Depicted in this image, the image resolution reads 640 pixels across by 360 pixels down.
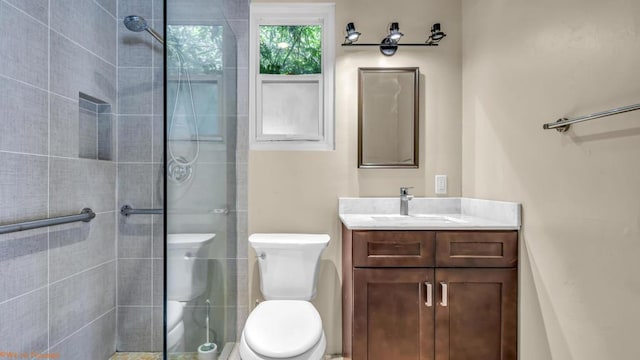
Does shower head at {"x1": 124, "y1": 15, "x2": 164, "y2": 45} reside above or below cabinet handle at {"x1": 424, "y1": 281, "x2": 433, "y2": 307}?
above

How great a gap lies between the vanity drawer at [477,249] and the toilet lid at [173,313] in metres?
1.16

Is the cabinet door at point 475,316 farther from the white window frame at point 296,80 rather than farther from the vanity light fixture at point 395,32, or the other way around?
the vanity light fixture at point 395,32

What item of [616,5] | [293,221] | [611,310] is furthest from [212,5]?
[611,310]

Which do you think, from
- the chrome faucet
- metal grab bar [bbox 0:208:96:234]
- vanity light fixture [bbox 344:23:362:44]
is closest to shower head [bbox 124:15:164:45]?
metal grab bar [bbox 0:208:96:234]

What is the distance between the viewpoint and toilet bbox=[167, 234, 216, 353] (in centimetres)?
115

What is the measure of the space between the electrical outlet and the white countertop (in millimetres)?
52

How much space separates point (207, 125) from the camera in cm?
151

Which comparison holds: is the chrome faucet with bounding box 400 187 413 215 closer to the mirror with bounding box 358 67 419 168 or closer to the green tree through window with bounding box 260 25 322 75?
the mirror with bounding box 358 67 419 168

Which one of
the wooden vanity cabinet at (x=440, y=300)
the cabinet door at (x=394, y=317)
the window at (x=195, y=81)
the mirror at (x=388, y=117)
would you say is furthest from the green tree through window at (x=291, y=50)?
the cabinet door at (x=394, y=317)

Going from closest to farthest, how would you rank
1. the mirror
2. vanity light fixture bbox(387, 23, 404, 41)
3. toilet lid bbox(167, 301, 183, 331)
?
toilet lid bbox(167, 301, 183, 331) → vanity light fixture bbox(387, 23, 404, 41) → the mirror

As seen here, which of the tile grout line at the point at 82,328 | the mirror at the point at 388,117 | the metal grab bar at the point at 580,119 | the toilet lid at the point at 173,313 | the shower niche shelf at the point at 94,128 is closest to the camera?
the metal grab bar at the point at 580,119

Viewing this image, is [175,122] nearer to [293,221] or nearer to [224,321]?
[293,221]

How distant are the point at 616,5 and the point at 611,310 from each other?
100 cm

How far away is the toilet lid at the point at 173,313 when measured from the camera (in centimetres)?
114
